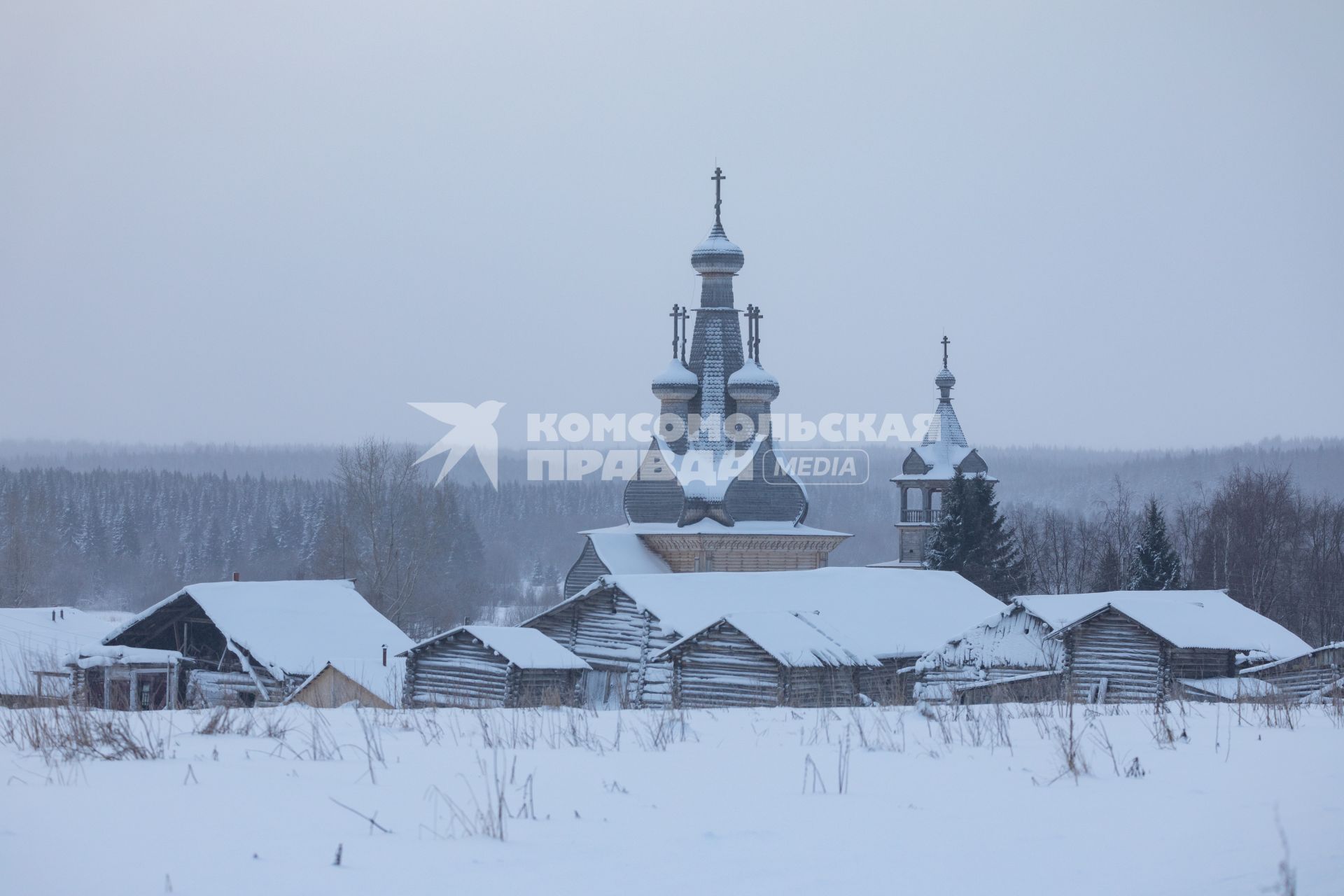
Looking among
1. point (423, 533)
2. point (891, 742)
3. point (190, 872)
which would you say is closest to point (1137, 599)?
point (891, 742)

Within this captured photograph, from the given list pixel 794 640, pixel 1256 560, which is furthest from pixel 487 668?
pixel 1256 560

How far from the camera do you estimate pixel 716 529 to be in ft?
149

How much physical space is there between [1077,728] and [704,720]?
8.61 ft

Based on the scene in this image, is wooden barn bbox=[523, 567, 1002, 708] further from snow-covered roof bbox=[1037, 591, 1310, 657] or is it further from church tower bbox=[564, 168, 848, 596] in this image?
church tower bbox=[564, 168, 848, 596]

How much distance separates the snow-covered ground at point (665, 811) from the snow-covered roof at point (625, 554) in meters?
35.2

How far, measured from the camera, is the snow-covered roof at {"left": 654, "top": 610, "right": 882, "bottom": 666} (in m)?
24.5

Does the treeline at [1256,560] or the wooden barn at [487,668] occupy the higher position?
the treeline at [1256,560]

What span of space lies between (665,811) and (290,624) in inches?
998

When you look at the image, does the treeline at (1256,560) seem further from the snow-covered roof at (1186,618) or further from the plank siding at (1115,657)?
the plank siding at (1115,657)

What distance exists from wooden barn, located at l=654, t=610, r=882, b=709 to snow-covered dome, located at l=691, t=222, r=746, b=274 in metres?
25.3

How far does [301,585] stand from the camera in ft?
104

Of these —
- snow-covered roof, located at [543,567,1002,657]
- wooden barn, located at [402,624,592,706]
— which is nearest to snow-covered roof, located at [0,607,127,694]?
wooden barn, located at [402,624,592,706]

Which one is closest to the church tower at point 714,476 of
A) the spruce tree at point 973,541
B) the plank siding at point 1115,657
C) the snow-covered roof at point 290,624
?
the spruce tree at point 973,541

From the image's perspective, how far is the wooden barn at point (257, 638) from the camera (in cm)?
2808
